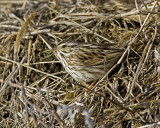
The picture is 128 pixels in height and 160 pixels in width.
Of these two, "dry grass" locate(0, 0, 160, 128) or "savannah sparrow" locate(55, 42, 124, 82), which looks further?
"savannah sparrow" locate(55, 42, 124, 82)

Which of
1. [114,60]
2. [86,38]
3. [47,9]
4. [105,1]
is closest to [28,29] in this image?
[47,9]

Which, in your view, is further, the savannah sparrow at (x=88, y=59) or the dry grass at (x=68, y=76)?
the savannah sparrow at (x=88, y=59)

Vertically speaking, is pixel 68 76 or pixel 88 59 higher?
pixel 88 59

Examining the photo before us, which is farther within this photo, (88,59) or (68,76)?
(68,76)

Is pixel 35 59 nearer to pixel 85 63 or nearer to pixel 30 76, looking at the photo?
pixel 30 76

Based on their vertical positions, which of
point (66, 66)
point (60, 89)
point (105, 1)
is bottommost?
point (60, 89)
